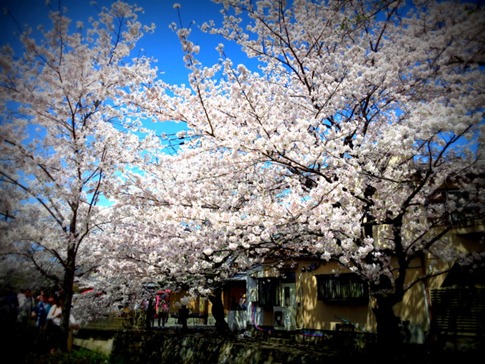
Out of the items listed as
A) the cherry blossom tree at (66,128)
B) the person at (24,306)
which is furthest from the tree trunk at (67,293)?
the person at (24,306)

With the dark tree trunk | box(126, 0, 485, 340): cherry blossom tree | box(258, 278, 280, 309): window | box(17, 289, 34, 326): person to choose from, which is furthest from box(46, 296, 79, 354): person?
box(258, 278, 280, 309): window

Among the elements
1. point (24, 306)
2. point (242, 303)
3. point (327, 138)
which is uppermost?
point (327, 138)

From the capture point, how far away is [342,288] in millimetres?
13211

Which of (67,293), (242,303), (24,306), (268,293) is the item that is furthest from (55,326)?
(242,303)

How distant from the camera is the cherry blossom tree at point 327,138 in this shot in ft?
16.2

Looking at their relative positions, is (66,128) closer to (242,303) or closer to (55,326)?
(55,326)

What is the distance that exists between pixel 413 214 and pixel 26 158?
9.61 meters

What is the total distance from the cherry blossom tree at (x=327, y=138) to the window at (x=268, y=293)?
8491 mm

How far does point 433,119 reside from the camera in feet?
13.3

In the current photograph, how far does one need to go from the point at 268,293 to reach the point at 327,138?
1311 centimetres

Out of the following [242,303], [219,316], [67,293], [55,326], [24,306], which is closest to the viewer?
[67,293]

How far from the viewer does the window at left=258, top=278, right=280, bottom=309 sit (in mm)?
16203

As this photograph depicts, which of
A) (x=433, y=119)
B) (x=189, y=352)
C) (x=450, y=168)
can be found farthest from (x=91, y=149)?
(x=450, y=168)

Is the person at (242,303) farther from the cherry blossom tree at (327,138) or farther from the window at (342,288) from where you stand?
the cherry blossom tree at (327,138)
